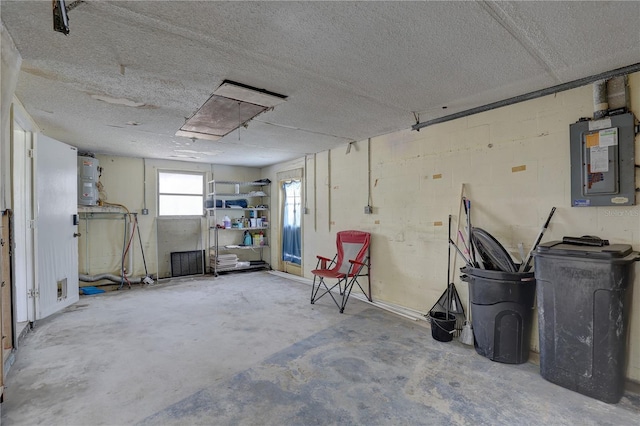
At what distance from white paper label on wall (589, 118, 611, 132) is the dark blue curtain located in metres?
4.29

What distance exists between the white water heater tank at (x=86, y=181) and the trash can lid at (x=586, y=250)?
5.91m

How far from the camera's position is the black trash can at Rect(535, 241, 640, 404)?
1998mm

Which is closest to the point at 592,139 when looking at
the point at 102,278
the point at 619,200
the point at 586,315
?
the point at 619,200

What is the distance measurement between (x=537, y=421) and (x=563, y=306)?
783 mm

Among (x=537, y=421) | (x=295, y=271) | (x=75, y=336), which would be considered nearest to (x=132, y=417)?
(x=75, y=336)

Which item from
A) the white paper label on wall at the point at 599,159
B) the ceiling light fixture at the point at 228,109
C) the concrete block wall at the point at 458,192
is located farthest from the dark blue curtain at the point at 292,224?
the white paper label on wall at the point at 599,159

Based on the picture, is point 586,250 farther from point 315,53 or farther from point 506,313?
point 315,53

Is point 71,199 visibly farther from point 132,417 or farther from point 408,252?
point 408,252

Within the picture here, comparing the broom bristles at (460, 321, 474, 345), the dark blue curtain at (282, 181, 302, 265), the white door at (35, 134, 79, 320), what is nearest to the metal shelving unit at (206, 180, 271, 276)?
the dark blue curtain at (282, 181, 302, 265)

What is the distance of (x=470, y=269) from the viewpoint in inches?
105

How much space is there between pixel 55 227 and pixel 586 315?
5.39 metres

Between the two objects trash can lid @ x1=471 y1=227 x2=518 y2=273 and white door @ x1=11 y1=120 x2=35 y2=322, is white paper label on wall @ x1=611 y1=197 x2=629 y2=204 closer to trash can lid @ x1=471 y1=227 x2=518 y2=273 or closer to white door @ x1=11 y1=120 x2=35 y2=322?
trash can lid @ x1=471 y1=227 x2=518 y2=273

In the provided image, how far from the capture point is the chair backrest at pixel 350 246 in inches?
169

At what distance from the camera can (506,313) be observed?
251 centimetres
